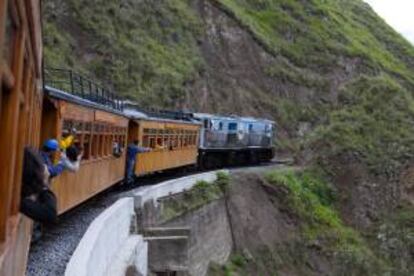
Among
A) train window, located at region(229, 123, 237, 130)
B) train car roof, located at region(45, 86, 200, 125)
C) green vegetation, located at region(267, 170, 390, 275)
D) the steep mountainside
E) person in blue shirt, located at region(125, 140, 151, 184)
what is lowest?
green vegetation, located at region(267, 170, 390, 275)

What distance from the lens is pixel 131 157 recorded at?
21.2 meters

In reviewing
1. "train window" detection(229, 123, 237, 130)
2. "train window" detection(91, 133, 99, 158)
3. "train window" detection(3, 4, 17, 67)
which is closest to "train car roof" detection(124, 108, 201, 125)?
"train window" detection(91, 133, 99, 158)

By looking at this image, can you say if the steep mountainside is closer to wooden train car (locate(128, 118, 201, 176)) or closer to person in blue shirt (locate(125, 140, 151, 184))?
wooden train car (locate(128, 118, 201, 176))

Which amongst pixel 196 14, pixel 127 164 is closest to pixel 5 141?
pixel 127 164

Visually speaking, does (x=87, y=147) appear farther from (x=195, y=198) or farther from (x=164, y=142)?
(x=164, y=142)

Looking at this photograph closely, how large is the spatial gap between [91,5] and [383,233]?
1894 cm

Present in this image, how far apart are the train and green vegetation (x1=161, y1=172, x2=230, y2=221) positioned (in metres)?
1.35

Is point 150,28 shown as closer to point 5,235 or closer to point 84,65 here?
point 84,65

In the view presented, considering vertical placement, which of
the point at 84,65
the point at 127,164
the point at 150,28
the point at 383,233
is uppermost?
the point at 150,28

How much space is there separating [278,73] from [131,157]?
35.3m

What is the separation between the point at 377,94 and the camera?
4409 centimetres

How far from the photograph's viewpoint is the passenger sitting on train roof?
16.6 feet

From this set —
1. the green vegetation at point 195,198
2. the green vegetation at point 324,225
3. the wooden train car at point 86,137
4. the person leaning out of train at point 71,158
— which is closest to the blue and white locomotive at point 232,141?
the green vegetation at point 324,225

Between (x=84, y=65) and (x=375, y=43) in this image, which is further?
(x=375, y=43)
